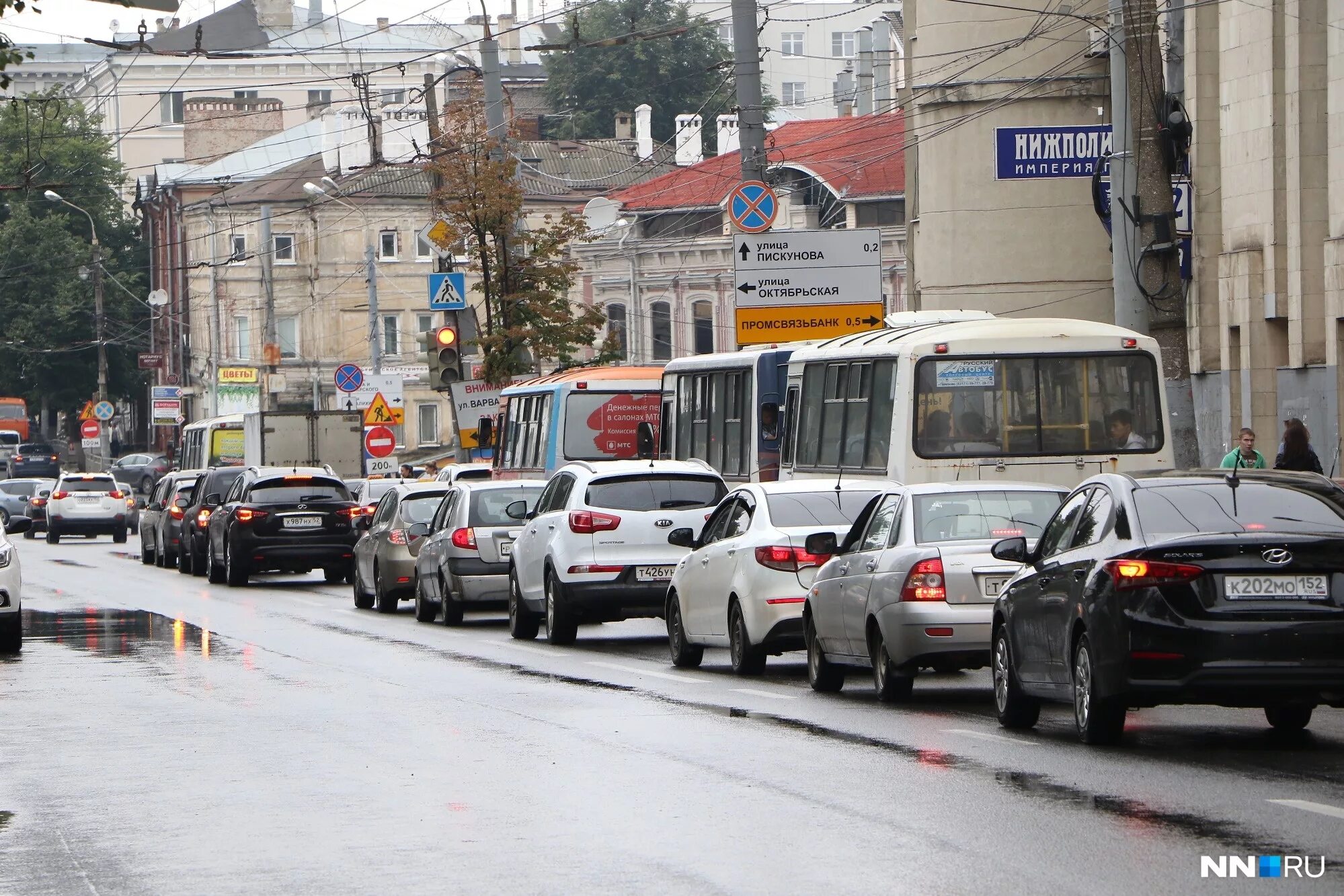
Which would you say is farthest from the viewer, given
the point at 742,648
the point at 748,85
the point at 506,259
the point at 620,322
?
the point at 620,322

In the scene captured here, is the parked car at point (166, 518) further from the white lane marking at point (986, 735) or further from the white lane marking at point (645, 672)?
the white lane marking at point (986, 735)

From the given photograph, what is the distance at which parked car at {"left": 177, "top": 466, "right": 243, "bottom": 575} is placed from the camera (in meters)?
39.9

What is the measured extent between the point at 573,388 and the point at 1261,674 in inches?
938

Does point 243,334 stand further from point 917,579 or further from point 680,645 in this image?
point 917,579

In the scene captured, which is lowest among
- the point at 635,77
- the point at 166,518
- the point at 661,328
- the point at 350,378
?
the point at 166,518

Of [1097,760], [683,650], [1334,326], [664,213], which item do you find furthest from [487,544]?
[664,213]

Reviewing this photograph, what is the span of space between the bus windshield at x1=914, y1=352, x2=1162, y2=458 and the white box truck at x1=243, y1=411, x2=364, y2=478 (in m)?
34.7

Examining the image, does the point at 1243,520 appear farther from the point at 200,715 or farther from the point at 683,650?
the point at 683,650

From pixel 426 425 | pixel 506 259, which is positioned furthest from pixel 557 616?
pixel 426 425

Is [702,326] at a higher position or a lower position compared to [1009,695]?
higher

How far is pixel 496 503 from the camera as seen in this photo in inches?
1016

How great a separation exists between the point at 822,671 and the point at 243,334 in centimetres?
7803

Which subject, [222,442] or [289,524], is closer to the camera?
[289,524]

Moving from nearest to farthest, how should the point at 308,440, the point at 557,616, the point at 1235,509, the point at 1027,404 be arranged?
the point at 1235,509
the point at 557,616
the point at 1027,404
the point at 308,440
